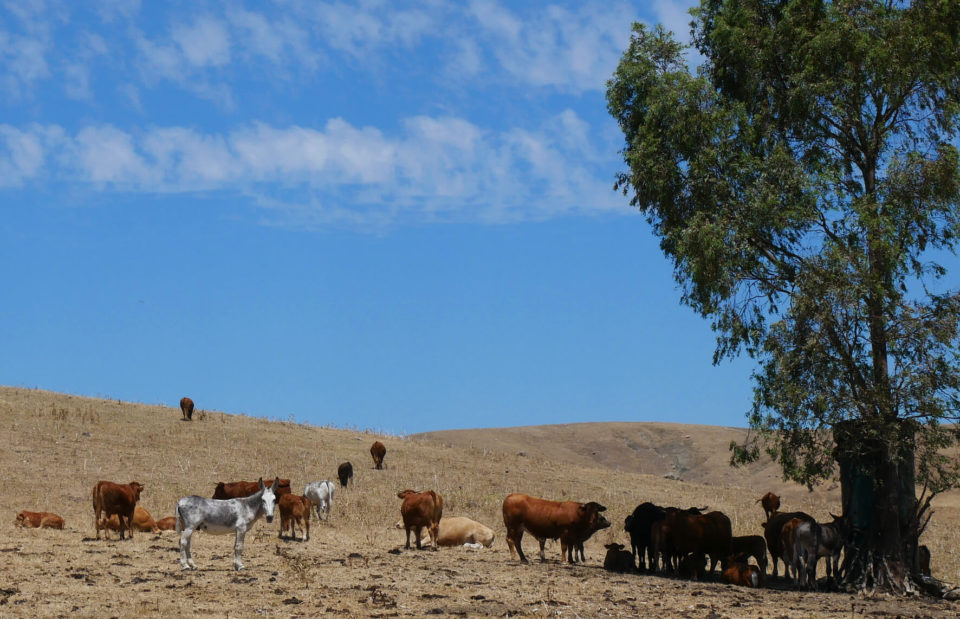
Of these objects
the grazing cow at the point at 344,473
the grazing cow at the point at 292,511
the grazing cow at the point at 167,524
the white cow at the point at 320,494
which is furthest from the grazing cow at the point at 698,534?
the grazing cow at the point at 344,473

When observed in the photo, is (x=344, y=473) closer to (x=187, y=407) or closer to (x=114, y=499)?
(x=114, y=499)

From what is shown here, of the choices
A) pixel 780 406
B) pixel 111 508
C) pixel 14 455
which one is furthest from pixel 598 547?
pixel 14 455

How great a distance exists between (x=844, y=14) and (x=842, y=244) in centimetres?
503

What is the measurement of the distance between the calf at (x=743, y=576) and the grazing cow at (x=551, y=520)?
8.93ft

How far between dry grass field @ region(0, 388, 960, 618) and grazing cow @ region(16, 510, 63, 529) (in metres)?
0.79

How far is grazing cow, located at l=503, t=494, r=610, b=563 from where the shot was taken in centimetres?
2002

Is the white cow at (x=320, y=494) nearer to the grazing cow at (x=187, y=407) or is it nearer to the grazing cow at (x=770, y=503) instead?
the grazing cow at (x=770, y=503)

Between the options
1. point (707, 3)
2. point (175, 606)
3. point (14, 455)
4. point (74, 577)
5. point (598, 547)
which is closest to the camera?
point (175, 606)

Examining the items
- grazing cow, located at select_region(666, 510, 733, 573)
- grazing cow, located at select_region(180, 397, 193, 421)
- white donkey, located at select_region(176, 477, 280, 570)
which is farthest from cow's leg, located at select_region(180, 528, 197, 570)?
grazing cow, located at select_region(180, 397, 193, 421)

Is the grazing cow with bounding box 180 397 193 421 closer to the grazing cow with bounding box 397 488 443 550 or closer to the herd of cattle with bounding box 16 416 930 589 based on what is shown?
the herd of cattle with bounding box 16 416 930 589

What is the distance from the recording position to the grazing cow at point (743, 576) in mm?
18328

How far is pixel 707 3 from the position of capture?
23.0m

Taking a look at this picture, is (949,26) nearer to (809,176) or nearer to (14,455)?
(809,176)

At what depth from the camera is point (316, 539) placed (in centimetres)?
2211
